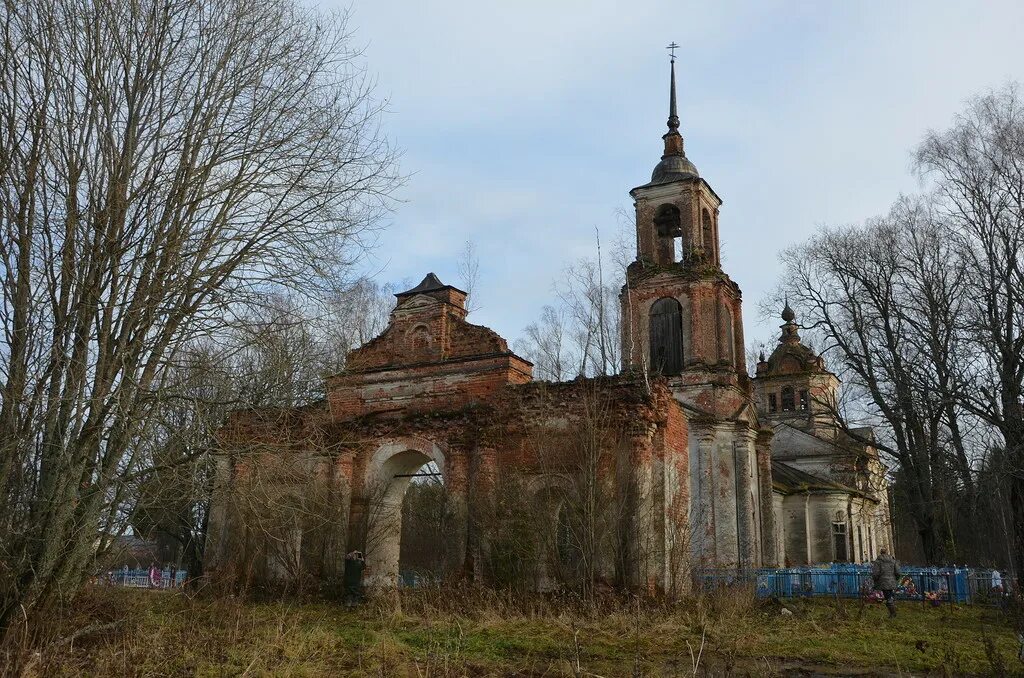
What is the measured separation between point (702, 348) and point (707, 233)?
4.79 metres

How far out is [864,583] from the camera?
20781 mm

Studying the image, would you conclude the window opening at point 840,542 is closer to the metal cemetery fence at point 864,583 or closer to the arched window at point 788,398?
the arched window at point 788,398

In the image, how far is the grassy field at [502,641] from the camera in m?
8.02

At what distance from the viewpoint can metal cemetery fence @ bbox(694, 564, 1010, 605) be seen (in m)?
19.4

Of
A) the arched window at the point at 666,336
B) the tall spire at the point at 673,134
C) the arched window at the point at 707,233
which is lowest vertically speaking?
the arched window at the point at 666,336

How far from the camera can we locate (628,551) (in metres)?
15.7

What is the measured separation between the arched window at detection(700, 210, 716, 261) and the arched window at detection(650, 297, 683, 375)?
242 centimetres

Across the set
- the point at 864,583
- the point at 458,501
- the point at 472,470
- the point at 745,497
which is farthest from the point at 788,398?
the point at 458,501

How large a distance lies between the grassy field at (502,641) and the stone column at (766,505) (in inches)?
476

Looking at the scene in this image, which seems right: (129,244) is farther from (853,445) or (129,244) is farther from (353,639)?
(853,445)

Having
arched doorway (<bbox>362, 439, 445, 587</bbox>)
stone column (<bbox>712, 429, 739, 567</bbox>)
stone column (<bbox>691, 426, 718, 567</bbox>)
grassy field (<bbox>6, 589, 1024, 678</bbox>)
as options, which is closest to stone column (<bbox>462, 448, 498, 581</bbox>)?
arched doorway (<bbox>362, 439, 445, 587</bbox>)

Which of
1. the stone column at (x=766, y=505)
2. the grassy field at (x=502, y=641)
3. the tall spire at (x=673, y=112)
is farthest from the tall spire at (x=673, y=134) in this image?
the grassy field at (x=502, y=641)

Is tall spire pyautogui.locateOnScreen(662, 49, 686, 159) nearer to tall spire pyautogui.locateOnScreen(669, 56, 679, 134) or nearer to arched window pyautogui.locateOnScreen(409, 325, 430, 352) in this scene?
tall spire pyautogui.locateOnScreen(669, 56, 679, 134)

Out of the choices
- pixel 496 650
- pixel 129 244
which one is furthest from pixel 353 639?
pixel 129 244
